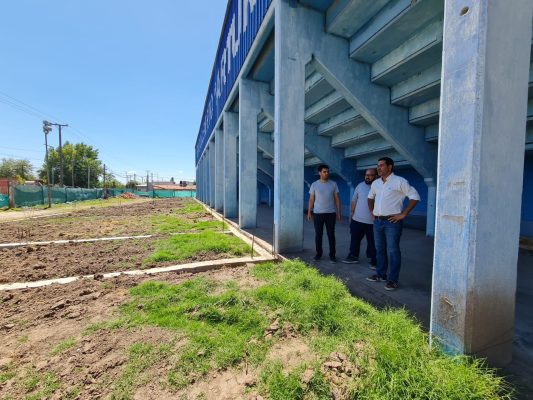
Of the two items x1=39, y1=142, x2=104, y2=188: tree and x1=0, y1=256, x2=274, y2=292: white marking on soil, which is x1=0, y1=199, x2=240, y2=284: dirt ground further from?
x1=39, y1=142, x2=104, y2=188: tree

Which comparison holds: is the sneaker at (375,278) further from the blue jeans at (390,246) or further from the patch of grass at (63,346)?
the patch of grass at (63,346)

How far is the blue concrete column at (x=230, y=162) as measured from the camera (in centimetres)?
1123

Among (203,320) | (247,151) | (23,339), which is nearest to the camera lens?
(23,339)

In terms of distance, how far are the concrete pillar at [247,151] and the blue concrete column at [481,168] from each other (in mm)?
6978

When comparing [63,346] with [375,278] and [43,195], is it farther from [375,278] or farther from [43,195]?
[43,195]

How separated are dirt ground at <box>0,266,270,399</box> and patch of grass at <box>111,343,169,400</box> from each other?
0.16 ft

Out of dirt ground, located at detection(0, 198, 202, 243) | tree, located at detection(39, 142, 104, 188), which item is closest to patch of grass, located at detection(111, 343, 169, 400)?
dirt ground, located at detection(0, 198, 202, 243)

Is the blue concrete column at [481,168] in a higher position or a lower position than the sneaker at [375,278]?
higher

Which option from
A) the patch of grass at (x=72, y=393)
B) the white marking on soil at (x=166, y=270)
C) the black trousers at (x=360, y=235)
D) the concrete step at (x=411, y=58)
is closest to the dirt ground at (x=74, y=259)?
the white marking on soil at (x=166, y=270)

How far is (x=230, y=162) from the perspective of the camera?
11234mm

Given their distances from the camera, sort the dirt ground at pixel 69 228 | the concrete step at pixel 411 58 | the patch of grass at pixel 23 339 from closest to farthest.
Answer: the patch of grass at pixel 23 339
the concrete step at pixel 411 58
the dirt ground at pixel 69 228

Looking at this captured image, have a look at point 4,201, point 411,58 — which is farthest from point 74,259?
point 4,201

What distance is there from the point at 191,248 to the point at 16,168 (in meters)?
96.7

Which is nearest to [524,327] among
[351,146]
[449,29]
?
[449,29]
